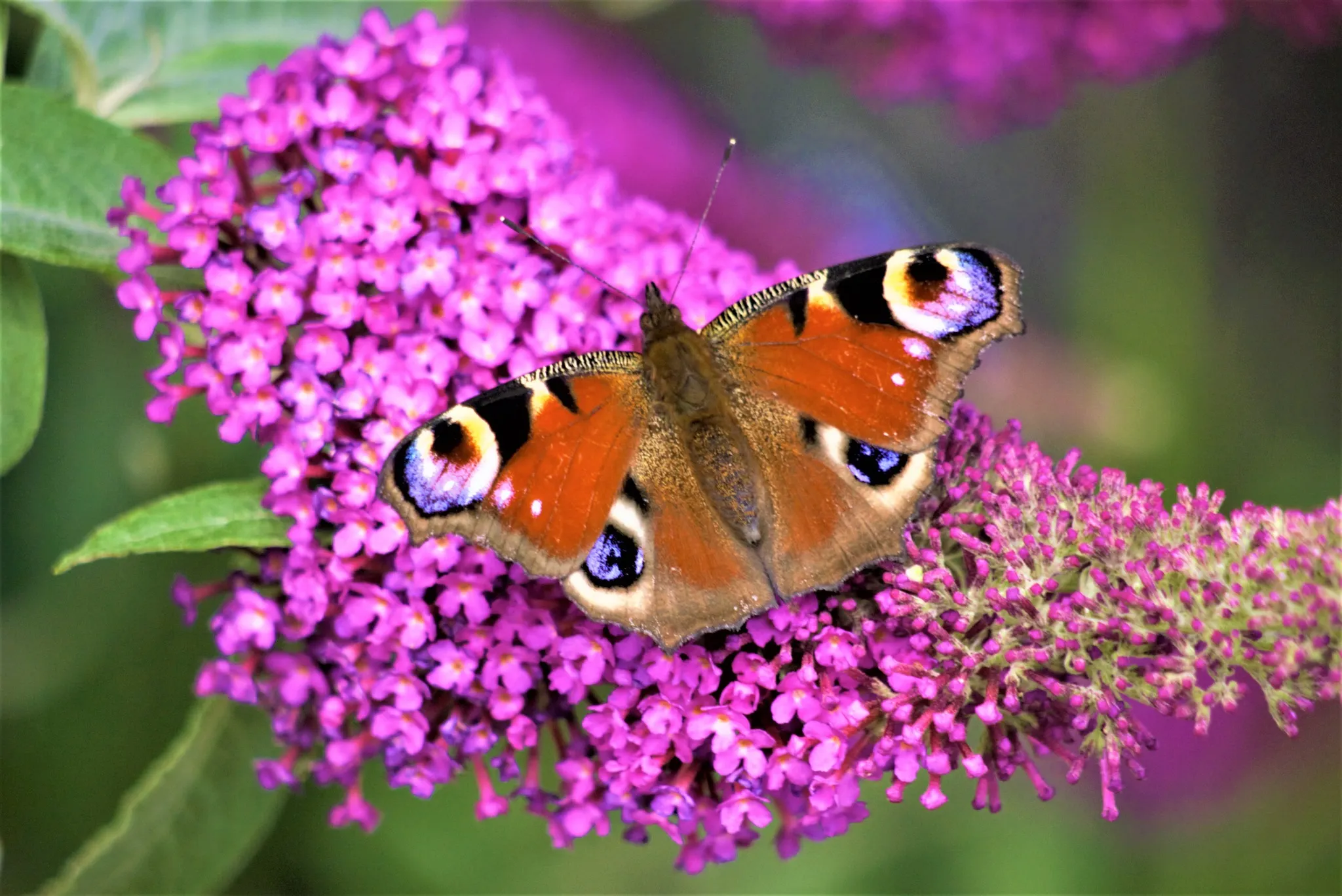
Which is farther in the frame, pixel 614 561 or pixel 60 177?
pixel 60 177

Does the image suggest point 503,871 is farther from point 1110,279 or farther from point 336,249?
point 1110,279

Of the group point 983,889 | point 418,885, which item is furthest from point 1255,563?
point 418,885

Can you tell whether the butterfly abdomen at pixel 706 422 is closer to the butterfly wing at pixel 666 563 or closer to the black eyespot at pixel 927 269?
the butterfly wing at pixel 666 563

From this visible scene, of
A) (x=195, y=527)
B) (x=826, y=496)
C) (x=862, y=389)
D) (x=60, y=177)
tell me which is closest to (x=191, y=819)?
(x=195, y=527)

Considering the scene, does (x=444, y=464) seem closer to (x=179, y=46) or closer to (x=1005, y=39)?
(x=179, y=46)

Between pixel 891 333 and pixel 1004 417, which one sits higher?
pixel 1004 417

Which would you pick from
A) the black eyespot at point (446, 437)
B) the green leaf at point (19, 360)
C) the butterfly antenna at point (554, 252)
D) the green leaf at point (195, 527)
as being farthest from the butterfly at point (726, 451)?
the green leaf at point (19, 360)

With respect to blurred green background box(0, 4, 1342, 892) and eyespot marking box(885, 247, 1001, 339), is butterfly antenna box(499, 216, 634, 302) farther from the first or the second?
blurred green background box(0, 4, 1342, 892)

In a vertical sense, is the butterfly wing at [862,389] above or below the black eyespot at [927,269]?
below
